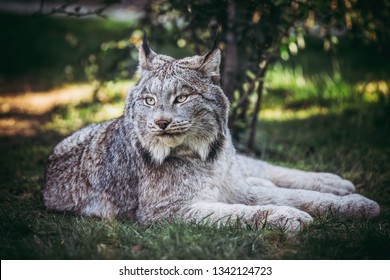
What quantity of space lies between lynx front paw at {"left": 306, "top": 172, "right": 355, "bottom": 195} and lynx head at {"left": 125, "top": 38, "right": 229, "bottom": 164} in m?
1.24

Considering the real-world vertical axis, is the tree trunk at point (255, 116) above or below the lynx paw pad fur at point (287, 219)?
above

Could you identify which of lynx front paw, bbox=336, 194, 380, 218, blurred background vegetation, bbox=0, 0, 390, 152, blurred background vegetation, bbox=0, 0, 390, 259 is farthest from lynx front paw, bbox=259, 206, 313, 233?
blurred background vegetation, bbox=0, 0, 390, 152

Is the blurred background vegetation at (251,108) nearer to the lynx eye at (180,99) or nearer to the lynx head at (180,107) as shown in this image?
the lynx head at (180,107)

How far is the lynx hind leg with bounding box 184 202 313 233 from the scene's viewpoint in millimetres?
3936

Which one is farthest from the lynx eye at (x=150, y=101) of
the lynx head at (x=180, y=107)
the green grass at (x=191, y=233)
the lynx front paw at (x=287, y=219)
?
the lynx front paw at (x=287, y=219)

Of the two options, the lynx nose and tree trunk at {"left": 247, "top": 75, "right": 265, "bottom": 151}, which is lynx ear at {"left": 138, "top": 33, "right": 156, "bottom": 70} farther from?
tree trunk at {"left": 247, "top": 75, "right": 265, "bottom": 151}

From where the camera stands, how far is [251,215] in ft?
13.3

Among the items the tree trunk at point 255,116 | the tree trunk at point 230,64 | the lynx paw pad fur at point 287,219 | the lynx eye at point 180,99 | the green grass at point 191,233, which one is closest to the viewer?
the green grass at point 191,233

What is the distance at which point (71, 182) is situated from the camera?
4906 mm

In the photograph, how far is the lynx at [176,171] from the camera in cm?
412

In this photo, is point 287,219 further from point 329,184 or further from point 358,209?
point 329,184

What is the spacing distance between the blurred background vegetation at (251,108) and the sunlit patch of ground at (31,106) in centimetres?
2

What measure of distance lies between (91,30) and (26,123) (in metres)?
7.25

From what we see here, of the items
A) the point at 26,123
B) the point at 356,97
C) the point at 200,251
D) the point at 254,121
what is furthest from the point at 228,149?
the point at 26,123
